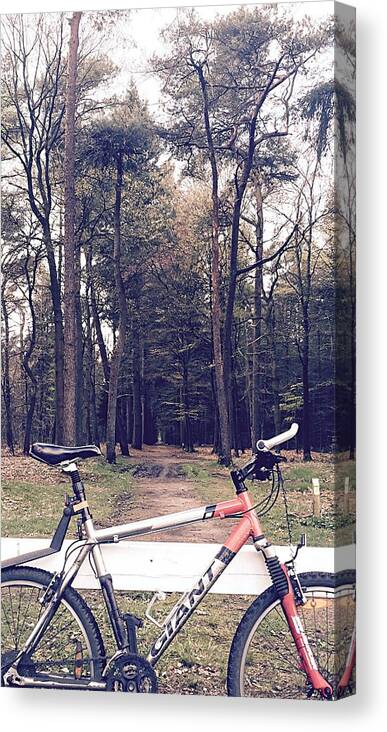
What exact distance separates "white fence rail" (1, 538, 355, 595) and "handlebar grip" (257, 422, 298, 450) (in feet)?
1.67

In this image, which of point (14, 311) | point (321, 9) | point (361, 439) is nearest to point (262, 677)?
point (361, 439)

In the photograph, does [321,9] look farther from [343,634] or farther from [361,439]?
[343,634]

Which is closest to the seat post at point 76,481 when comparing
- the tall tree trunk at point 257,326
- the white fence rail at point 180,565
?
the white fence rail at point 180,565

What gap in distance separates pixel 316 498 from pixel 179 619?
946 mm

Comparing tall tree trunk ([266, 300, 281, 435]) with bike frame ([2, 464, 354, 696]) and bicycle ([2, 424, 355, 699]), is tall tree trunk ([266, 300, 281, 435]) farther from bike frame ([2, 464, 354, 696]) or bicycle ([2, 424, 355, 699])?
bike frame ([2, 464, 354, 696])

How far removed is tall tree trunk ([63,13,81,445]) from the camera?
339 inches

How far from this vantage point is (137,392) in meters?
8.60

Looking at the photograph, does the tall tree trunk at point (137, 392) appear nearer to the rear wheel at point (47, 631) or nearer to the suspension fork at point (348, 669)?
the rear wheel at point (47, 631)

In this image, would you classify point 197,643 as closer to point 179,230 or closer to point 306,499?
point 306,499

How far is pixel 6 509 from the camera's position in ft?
28.8

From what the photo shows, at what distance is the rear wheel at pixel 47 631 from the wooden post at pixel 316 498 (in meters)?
1.32

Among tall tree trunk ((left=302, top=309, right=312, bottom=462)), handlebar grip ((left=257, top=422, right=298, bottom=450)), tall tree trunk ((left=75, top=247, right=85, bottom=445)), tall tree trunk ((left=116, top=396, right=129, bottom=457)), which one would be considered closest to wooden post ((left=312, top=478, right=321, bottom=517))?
tall tree trunk ((left=302, top=309, right=312, bottom=462))

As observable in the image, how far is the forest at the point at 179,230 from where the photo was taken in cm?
821

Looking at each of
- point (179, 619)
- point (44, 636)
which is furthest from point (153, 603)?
point (44, 636)
